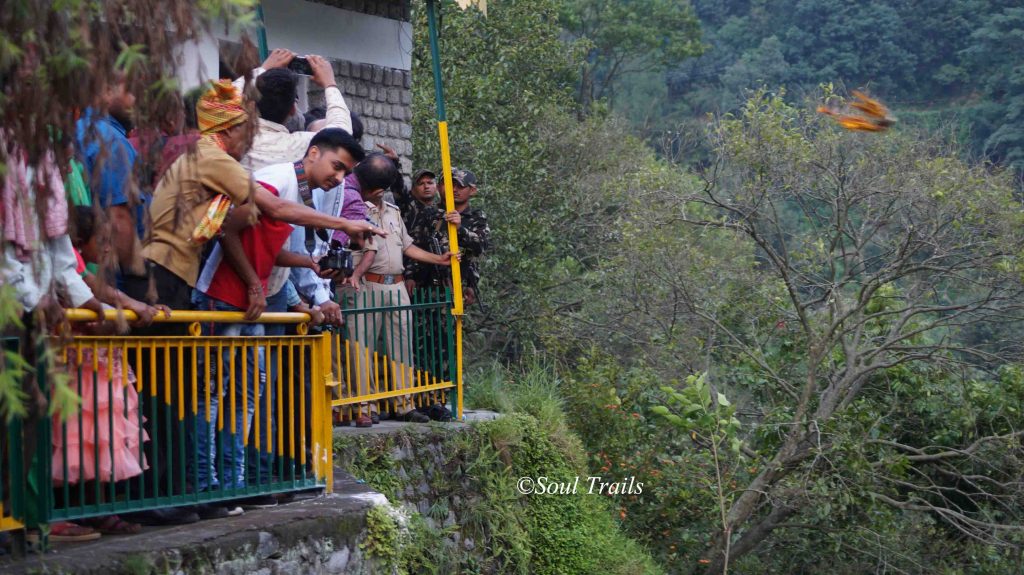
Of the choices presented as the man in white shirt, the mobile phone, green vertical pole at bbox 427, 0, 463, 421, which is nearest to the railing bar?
the man in white shirt

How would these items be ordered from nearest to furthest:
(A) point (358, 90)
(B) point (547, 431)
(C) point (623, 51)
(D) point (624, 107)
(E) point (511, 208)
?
(B) point (547, 431)
(A) point (358, 90)
(E) point (511, 208)
(C) point (623, 51)
(D) point (624, 107)

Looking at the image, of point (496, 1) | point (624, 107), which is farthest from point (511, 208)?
point (624, 107)

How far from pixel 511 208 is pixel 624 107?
87.9ft

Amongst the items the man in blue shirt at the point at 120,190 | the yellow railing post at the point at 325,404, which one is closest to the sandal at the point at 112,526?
the man in blue shirt at the point at 120,190

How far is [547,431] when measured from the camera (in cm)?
852

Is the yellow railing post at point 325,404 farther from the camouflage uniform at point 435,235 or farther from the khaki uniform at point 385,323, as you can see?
the camouflage uniform at point 435,235

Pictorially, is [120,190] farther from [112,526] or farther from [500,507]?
[500,507]

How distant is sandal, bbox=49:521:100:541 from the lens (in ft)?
13.5

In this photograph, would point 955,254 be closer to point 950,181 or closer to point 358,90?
point 950,181

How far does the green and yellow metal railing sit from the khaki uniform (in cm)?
172

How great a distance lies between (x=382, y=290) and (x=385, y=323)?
259mm

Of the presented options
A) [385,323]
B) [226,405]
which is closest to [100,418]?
[226,405]

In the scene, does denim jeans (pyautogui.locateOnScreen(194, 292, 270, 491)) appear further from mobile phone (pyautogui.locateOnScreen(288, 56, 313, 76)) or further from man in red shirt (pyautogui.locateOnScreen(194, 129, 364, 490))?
mobile phone (pyautogui.locateOnScreen(288, 56, 313, 76))

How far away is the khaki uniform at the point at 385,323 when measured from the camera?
7.01 meters
